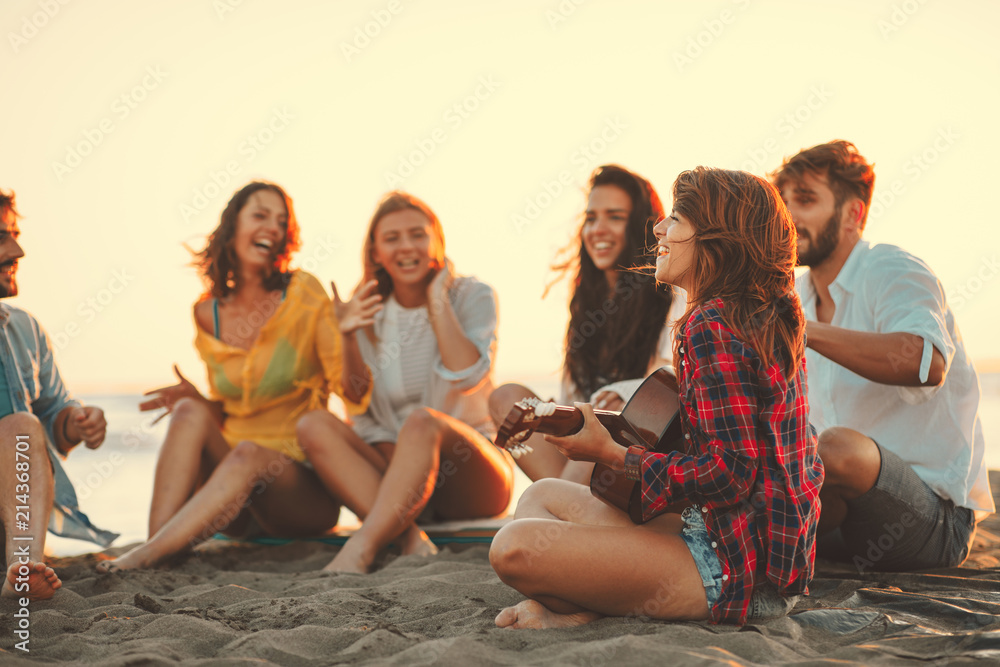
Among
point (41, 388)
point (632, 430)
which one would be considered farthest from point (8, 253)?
point (632, 430)

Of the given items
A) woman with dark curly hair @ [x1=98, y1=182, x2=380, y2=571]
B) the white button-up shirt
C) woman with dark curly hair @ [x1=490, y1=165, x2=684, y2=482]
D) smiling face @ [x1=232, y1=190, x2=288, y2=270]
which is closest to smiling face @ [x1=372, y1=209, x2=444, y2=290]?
woman with dark curly hair @ [x1=98, y1=182, x2=380, y2=571]

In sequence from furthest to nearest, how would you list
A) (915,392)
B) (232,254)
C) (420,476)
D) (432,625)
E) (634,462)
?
(232,254)
(420,476)
(915,392)
(432,625)
(634,462)

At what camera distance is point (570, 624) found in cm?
219

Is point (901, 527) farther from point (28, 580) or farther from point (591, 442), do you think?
point (28, 580)

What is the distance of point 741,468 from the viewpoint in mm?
1974

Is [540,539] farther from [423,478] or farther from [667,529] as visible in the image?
[423,478]

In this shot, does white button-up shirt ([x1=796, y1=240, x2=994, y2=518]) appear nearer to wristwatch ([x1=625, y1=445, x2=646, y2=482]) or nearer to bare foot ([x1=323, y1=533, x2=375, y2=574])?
wristwatch ([x1=625, y1=445, x2=646, y2=482])

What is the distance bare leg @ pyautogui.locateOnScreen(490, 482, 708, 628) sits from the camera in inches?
82.4

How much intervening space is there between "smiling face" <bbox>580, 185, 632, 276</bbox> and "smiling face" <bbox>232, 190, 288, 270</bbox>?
1.61 meters

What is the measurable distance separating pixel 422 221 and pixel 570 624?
8.15 feet

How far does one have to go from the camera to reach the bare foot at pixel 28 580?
2525 millimetres

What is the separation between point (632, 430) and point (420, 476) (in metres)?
1.40

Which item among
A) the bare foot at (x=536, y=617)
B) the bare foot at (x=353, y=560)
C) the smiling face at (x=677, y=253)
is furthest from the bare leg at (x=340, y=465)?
the smiling face at (x=677, y=253)

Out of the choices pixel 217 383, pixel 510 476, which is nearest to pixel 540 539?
pixel 510 476
